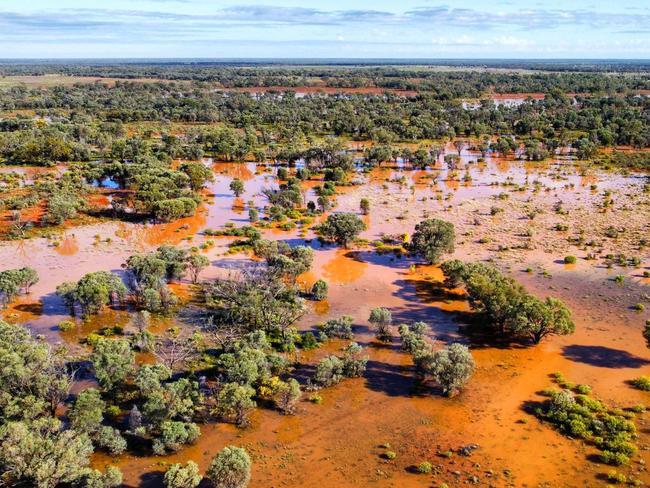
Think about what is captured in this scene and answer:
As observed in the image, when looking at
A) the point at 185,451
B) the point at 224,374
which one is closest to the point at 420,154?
the point at 224,374

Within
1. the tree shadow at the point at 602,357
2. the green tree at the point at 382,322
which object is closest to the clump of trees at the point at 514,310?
the tree shadow at the point at 602,357

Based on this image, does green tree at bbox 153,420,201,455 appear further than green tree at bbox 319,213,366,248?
No

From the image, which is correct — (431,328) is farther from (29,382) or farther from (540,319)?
(29,382)

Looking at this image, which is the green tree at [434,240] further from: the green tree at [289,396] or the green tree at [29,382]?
the green tree at [29,382]

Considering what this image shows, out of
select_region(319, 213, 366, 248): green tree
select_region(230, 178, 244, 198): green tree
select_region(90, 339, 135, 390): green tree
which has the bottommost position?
select_region(90, 339, 135, 390): green tree

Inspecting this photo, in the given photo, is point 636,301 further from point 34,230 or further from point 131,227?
point 34,230

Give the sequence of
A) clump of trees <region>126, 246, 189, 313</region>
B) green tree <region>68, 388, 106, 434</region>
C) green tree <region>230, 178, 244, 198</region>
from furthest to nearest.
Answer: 1. green tree <region>230, 178, 244, 198</region>
2. clump of trees <region>126, 246, 189, 313</region>
3. green tree <region>68, 388, 106, 434</region>

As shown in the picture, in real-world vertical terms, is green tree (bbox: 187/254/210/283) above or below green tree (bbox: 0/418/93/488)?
above

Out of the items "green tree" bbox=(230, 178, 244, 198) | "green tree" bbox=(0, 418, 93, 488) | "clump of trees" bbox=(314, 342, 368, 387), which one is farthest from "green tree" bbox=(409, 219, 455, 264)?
"green tree" bbox=(0, 418, 93, 488)

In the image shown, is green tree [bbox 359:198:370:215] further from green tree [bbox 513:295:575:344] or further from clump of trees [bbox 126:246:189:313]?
green tree [bbox 513:295:575:344]
